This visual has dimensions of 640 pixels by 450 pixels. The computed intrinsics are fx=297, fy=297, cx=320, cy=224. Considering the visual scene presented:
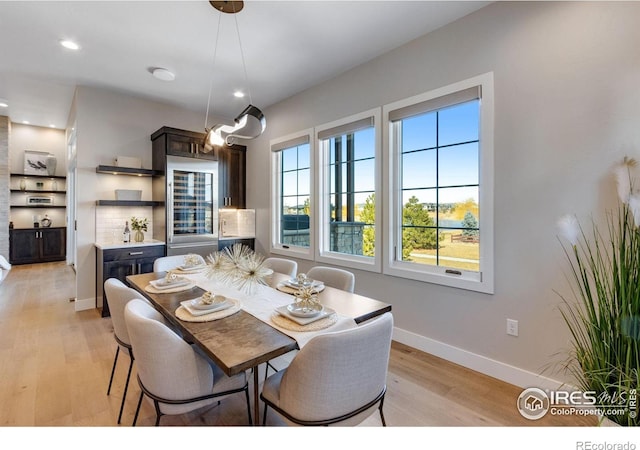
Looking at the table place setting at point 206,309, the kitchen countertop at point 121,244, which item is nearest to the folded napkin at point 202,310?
the table place setting at point 206,309

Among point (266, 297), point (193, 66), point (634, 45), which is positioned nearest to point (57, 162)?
point (193, 66)

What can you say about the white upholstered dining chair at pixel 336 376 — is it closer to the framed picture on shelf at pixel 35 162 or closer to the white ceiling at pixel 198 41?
the white ceiling at pixel 198 41

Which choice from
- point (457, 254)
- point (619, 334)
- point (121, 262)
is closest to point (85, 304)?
point (121, 262)

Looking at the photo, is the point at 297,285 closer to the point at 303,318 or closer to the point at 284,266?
the point at 303,318

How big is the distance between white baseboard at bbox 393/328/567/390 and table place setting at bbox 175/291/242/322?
183 cm

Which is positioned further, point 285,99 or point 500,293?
point 285,99

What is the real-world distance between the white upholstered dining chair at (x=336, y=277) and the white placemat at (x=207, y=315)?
2.89 ft

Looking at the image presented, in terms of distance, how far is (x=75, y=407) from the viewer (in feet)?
6.44

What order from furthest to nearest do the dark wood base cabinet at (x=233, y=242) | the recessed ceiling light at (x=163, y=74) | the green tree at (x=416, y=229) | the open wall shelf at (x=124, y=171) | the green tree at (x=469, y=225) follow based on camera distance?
the dark wood base cabinet at (x=233, y=242)
the open wall shelf at (x=124, y=171)
the recessed ceiling light at (x=163, y=74)
the green tree at (x=416, y=229)
the green tree at (x=469, y=225)

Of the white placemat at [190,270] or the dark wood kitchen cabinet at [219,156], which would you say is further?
the dark wood kitchen cabinet at [219,156]

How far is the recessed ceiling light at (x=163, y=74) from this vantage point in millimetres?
3378

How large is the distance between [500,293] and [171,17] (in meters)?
3.47

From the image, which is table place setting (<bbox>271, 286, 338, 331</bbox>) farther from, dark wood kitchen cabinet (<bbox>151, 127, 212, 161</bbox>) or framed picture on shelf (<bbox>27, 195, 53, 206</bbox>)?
framed picture on shelf (<bbox>27, 195, 53, 206</bbox>)
